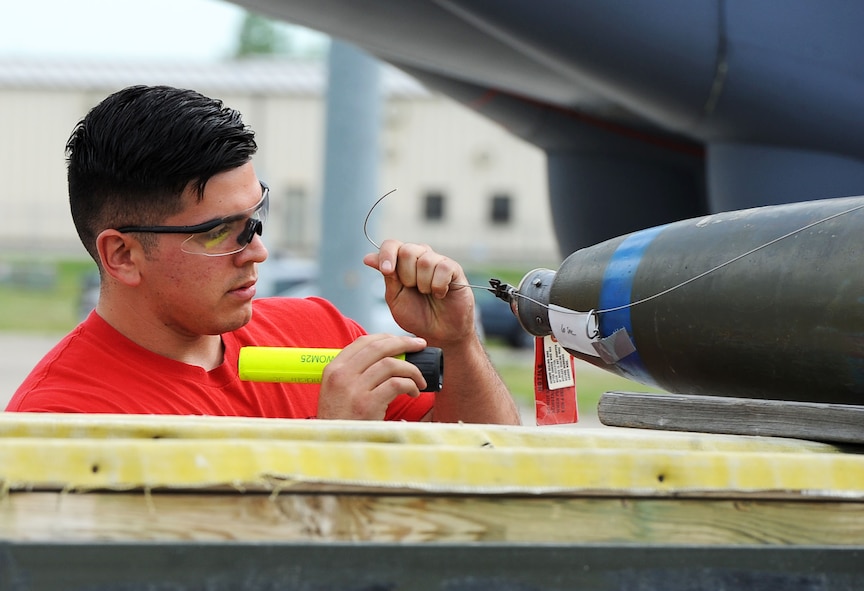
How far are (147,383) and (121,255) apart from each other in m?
0.31

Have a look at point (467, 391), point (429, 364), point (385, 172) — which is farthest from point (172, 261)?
point (385, 172)

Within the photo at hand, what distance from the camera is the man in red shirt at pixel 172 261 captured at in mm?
2287

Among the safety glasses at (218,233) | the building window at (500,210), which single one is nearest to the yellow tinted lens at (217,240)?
the safety glasses at (218,233)

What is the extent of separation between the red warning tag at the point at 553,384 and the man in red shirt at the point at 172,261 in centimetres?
25

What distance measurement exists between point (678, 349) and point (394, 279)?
0.76 metres

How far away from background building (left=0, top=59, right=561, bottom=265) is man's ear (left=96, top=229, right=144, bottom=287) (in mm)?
33483

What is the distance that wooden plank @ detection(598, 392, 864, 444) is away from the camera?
156 centimetres

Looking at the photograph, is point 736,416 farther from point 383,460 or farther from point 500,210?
point 500,210

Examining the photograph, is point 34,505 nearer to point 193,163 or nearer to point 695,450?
point 695,450

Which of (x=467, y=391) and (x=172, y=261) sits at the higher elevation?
(x=172, y=261)

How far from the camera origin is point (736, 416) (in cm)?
169

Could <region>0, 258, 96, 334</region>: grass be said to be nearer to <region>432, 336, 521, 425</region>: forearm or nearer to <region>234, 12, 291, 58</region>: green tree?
<region>432, 336, 521, 425</region>: forearm

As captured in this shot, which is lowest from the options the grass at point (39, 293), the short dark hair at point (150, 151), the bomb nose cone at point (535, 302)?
the grass at point (39, 293)

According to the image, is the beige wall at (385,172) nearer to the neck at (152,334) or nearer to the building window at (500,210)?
the building window at (500,210)
